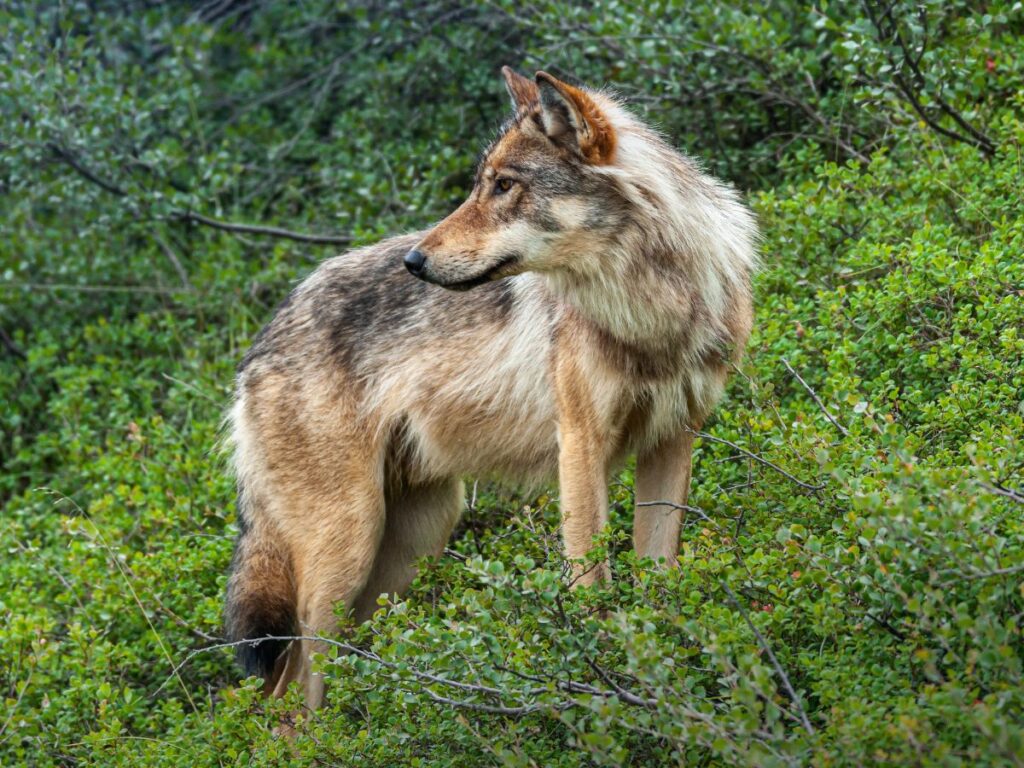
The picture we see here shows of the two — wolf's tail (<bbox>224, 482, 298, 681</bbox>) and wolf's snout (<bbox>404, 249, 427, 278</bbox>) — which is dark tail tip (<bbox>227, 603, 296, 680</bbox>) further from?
wolf's snout (<bbox>404, 249, 427, 278</bbox>)

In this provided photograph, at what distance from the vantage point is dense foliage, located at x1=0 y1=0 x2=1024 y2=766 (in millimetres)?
3150

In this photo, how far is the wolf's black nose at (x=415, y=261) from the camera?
4.29 m

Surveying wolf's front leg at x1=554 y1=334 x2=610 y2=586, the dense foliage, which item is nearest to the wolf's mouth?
wolf's front leg at x1=554 y1=334 x2=610 y2=586

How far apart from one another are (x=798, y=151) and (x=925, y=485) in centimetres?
387

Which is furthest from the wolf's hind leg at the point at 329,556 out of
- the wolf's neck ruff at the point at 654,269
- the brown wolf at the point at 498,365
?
the wolf's neck ruff at the point at 654,269

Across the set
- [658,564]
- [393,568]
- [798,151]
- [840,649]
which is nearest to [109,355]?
[393,568]

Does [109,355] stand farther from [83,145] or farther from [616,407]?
[616,407]

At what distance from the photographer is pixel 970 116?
6.01 meters

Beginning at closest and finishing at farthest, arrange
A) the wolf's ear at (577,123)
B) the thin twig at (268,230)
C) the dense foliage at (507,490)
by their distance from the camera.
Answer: the dense foliage at (507,490) → the wolf's ear at (577,123) → the thin twig at (268,230)

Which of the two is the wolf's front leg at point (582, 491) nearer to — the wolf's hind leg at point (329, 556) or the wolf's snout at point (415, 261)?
the wolf's snout at point (415, 261)

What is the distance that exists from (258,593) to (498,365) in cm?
132

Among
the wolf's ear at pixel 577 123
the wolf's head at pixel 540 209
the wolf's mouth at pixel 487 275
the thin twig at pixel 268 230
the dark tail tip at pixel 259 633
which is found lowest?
the dark tail tip at pixel 259 633

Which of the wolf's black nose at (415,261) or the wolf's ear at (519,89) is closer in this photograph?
the wolf's black nose at (415,261)

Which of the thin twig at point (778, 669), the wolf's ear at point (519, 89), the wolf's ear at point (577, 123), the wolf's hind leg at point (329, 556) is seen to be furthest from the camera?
the wolf's hind leg at point (329, 556)
